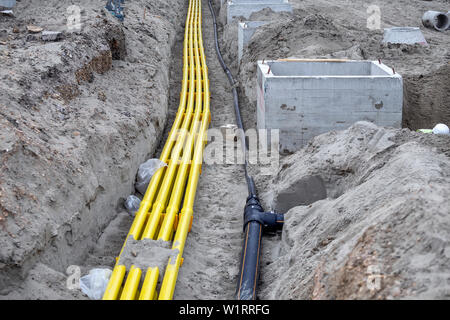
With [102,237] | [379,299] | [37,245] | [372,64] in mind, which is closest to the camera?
[379,299]

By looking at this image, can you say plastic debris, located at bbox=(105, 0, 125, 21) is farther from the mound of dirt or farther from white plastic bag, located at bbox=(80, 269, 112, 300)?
white plastic bag, located at bbox=(80, 269, 112, 300)

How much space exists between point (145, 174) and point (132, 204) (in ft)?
2.98

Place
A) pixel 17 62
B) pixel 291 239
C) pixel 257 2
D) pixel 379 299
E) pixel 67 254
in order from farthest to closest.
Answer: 1. pixel 257 2
2. pixel 17 62
3. pixel 291 239
4. pixel 67 254
5. pixel 379 299

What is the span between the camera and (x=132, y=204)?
8102 mm

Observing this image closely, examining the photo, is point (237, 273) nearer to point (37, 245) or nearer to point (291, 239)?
point (291, 239)

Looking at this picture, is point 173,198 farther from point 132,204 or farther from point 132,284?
point 132,284

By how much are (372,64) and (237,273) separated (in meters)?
6.28

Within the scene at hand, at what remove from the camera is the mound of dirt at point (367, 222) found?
3.83m

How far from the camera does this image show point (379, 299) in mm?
3666

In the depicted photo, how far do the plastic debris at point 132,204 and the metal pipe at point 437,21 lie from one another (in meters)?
19.9

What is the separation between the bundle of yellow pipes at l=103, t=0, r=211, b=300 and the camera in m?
5.61

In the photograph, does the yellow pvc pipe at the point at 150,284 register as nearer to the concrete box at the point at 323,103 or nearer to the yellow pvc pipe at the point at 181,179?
the yellow pvc pipe at the point at 181,179

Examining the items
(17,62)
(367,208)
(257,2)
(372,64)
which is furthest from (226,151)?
(257,2)

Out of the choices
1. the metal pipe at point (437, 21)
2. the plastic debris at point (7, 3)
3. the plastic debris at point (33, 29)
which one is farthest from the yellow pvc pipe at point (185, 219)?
the metal pipe at point (437, 21)
